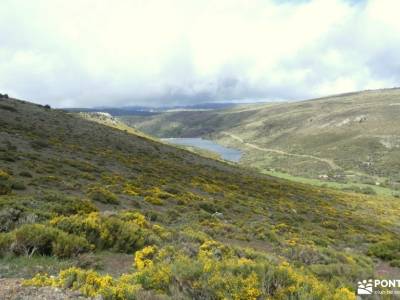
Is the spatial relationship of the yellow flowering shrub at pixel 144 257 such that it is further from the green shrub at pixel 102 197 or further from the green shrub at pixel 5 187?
the green shrub at pixel 102 197

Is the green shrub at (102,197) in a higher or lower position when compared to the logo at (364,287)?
higher

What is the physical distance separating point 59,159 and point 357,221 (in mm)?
25466

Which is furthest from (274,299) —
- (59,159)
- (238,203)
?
(59,159)

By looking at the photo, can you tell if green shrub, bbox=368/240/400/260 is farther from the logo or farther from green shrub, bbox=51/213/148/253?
green shrub, bbox=51/213/148/253

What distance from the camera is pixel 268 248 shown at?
15273 mm

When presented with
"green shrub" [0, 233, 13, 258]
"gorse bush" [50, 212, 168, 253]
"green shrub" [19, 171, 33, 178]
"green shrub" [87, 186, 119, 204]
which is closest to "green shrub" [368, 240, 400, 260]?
"gorse bush" [50, 212, 168, 253]

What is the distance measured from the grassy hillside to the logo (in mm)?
263

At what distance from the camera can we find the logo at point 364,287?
877 cm

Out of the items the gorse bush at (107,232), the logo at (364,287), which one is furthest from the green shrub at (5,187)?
the logo at (364,287)

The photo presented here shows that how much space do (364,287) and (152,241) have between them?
592 cm

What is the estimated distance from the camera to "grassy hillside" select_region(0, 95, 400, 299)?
264 inches

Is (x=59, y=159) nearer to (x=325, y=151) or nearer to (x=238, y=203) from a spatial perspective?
(x=238, y=203)

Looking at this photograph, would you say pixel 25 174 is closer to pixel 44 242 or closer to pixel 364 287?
pixel 44 242

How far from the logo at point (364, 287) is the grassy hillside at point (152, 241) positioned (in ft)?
0.86
